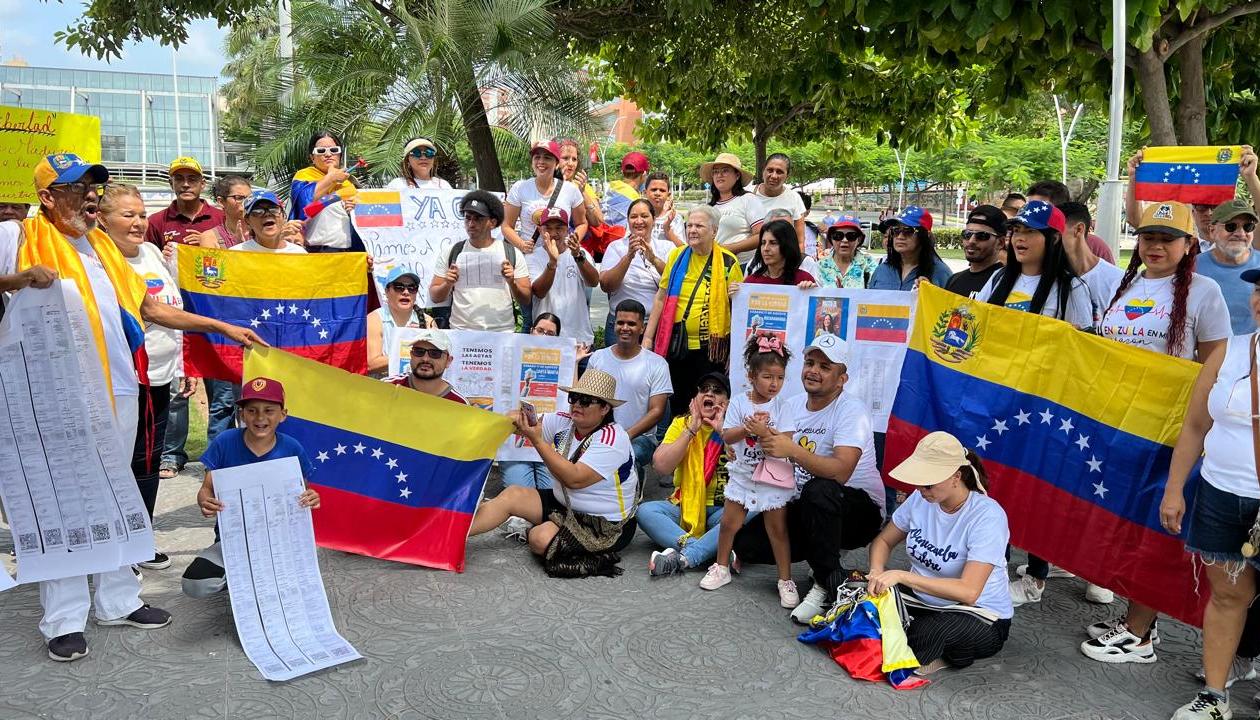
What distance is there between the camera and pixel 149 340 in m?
5.93

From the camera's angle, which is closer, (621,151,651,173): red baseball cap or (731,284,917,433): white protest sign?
(731,284,917,433): white protest sign

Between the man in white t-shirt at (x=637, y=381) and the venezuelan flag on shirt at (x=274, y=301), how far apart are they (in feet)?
Result: 5.65

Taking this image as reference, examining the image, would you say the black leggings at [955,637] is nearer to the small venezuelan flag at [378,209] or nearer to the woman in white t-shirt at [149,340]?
the woman in white t-shirt at [149,340]

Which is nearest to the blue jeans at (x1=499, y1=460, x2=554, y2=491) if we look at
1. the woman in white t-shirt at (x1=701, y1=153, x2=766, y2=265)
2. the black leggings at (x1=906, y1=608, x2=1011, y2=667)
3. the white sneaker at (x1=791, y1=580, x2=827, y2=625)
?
the white sneaker at (x1=791, y1=580, x2=827, y2=625)

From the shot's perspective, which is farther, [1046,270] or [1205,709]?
[1046,270]

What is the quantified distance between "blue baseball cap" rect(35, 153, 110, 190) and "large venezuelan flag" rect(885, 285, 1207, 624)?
438 cm

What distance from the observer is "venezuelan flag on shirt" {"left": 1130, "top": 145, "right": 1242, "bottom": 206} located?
17.5 ft

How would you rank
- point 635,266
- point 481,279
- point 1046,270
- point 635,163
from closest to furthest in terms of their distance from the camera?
1. point 1046,270
2. point 481,279
3. point 635,266
4. point 635,163

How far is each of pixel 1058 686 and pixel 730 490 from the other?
6.16ft

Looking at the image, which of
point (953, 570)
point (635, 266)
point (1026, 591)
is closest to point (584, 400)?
point (635, 266)

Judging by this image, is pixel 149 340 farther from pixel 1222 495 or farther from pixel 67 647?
pixel 1222 495

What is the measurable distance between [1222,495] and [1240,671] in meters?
1.07

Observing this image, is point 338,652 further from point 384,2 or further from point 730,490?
point 384,2

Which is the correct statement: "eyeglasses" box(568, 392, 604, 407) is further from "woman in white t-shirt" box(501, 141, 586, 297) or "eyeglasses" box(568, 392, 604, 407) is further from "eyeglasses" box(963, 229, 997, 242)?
"eyeglasses" box(963, 229, 997, 242)
